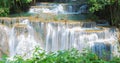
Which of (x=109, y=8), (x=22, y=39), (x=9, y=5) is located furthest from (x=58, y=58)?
(x=9, y=5)

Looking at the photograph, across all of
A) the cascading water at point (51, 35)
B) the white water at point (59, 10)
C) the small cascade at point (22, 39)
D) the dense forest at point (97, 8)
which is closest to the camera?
the cascading water at point (51, 35)

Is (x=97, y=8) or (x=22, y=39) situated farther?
(x=97, y=8)

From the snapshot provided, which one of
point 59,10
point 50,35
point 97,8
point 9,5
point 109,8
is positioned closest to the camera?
point 50,35

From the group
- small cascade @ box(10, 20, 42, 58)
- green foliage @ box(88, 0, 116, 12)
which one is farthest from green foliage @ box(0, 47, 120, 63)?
green foliage @ box(88, 0, 116, 12)

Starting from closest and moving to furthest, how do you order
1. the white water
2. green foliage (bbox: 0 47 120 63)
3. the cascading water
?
green foliage (bbox: 0 47 120 63)
the cascading water
the white water

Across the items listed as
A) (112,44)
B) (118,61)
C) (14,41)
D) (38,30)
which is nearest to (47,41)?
(38,30)

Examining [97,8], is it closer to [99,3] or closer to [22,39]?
[99,3]

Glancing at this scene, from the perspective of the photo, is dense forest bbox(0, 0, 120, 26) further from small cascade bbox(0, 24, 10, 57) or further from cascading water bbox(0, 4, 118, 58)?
small cascade bbox(0, 24, 10, 57)

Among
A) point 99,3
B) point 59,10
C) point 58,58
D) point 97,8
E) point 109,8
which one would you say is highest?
point 58,58

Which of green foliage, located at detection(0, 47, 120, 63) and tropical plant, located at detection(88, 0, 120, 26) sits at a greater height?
green foliage, located at detection(0, 47, 120, 63)

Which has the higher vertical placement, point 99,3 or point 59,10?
point 99,3

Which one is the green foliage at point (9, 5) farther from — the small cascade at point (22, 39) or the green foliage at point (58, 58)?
the green foliage at point (58, 58)

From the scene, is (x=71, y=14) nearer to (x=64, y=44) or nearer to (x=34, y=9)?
(x=34, y=9)

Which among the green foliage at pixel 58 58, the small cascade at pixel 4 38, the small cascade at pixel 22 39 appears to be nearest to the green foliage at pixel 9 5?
the small cascade at pixel 4 38
